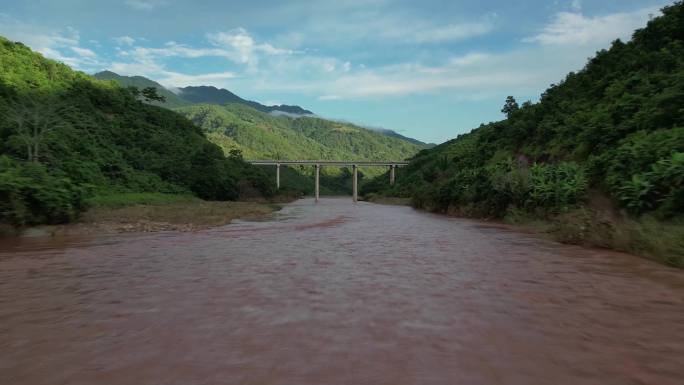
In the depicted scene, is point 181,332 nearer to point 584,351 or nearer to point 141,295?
point 141,295

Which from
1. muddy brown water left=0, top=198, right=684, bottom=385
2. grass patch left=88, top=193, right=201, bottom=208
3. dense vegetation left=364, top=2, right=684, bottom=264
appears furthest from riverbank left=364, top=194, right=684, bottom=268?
grass patch left=88, top=193, right=201, bottom=208

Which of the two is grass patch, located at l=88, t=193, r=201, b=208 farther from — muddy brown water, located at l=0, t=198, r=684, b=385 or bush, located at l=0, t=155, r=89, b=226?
muddy brown water, located at l=0, t=198, r=684, b=385

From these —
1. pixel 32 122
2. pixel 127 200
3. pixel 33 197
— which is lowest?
pixel 127 200

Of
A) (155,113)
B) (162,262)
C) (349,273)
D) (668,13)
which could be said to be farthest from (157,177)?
(668,13)

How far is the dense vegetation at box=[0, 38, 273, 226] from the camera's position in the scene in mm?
34188

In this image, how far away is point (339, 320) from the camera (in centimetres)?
601

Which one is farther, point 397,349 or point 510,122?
point 510,122

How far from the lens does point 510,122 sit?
47531 mm

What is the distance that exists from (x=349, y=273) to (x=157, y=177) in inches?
1757

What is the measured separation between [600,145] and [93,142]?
4388 cm

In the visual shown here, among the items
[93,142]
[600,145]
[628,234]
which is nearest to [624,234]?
[628,234]

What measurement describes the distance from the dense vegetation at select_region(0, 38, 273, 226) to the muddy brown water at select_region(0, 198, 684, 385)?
42.0ft

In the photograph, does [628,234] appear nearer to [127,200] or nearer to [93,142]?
[127,200]

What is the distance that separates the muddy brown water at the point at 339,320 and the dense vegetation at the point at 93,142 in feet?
42.0
